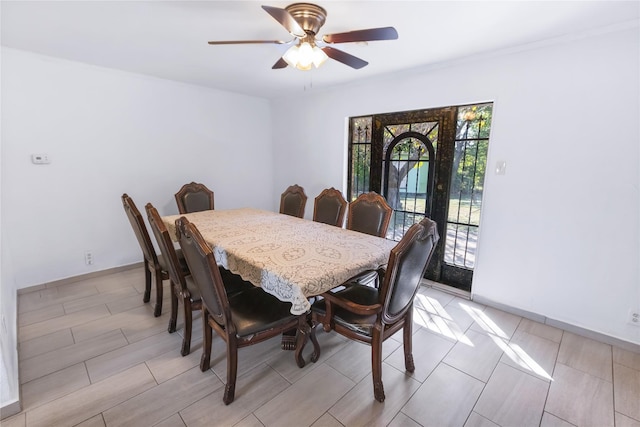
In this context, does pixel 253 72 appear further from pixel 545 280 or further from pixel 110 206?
pixel 545 280

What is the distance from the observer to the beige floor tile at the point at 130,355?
1770 millimetres

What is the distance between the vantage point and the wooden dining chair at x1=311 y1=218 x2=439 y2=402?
4.42ft

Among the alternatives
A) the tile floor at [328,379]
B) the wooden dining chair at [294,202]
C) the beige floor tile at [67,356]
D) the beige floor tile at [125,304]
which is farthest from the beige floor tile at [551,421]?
the beige floor tile at [125,304]

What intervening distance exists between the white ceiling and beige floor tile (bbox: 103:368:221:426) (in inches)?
86.6

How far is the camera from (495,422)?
1.45 metres

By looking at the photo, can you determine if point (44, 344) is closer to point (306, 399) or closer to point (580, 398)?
point (306, 399)

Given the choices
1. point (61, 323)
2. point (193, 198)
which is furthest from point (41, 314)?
point (193, 198)

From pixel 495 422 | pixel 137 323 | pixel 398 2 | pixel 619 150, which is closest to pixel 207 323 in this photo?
pixel 137 323

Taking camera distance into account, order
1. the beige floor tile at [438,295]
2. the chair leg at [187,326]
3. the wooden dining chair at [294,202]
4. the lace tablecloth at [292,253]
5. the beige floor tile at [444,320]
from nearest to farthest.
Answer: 1. the lace tablecloth at [292,253]
2. the chair leg at [187,326]
3. the beige floor tile at [444,320]
4. the beige floor tile at [438,295]
5. the wooden dining chair at [294,202]

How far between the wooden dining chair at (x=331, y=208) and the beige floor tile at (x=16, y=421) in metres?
2.32

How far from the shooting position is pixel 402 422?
1.45m

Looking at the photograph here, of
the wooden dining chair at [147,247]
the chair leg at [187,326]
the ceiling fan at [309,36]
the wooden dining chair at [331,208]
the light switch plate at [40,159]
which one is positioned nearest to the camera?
the ceiling fan at [309,36]

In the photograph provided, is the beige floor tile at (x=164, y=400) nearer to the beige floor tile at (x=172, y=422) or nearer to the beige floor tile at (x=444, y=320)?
the beige floor tile at (x=172, y=422)

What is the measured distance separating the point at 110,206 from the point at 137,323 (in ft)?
4.82
